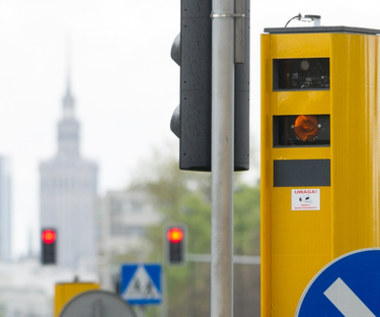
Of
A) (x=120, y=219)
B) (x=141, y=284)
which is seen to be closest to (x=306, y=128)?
(x=141, y=284)

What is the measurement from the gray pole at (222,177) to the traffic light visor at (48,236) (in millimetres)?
18680

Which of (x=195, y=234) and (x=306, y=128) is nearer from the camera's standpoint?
(x=306, y=128)

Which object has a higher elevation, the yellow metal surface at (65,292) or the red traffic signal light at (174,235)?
the yellow metal surface at (65,292)

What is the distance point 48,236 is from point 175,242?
354 cm

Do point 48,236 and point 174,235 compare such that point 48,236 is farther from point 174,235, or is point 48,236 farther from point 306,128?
point 306,128

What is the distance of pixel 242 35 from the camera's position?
6.63 metres

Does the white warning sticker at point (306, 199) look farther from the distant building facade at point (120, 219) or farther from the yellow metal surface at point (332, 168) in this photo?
the distant building facade at point (120, 219)

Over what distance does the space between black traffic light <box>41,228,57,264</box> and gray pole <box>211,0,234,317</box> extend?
60.8 feet

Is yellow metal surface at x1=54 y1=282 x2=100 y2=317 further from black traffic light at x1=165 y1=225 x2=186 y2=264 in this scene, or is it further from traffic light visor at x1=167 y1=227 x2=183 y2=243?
traffic light visor at x1=167 y1=227 x2=183 y2=243

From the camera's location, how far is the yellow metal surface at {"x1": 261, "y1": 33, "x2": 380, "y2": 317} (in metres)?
6.79

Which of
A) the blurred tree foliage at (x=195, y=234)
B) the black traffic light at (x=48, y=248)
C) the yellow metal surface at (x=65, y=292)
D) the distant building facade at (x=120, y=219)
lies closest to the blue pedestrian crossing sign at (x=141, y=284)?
the black traffic light at (x=48, y=248)

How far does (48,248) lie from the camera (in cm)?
2494

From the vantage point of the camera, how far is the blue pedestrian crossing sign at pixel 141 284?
990 inches

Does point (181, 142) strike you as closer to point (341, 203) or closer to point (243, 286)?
point (341, 203)
